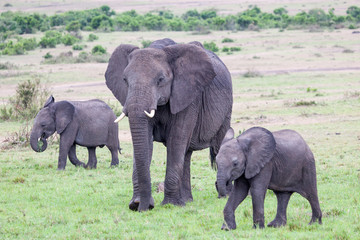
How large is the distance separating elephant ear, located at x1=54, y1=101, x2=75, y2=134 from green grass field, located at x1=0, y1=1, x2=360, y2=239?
0.75m

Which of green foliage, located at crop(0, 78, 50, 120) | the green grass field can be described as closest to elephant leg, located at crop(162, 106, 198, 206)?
the green grass field

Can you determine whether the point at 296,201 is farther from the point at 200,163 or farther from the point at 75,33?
the point at 75,33

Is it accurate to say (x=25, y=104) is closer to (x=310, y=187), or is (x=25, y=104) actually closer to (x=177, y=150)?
(x=177, y=150)

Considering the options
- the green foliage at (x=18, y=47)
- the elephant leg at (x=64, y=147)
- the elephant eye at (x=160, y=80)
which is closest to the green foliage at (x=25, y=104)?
the elephant leg at (x=64, y=147)

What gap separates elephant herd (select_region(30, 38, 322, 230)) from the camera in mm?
6961

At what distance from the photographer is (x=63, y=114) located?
11836mm

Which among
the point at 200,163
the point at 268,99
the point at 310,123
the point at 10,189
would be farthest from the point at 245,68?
the point at 10,189

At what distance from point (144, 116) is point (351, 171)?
4570mm

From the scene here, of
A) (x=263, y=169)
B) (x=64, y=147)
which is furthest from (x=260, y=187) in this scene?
(x=64, y=147)

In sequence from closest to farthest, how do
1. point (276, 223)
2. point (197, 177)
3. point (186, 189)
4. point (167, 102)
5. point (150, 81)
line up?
point (276, 223), point (150, 81), point (167, 102), point (186, 189), point (197, 177)

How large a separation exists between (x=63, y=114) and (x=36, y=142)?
662 millimetres

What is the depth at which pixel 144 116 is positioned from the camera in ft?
25.0

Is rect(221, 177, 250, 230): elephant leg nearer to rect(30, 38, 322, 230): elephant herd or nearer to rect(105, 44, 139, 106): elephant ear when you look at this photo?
rect(30, 38, 322, 230): elephant herd

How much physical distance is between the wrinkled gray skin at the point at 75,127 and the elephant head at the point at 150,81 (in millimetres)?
3271
